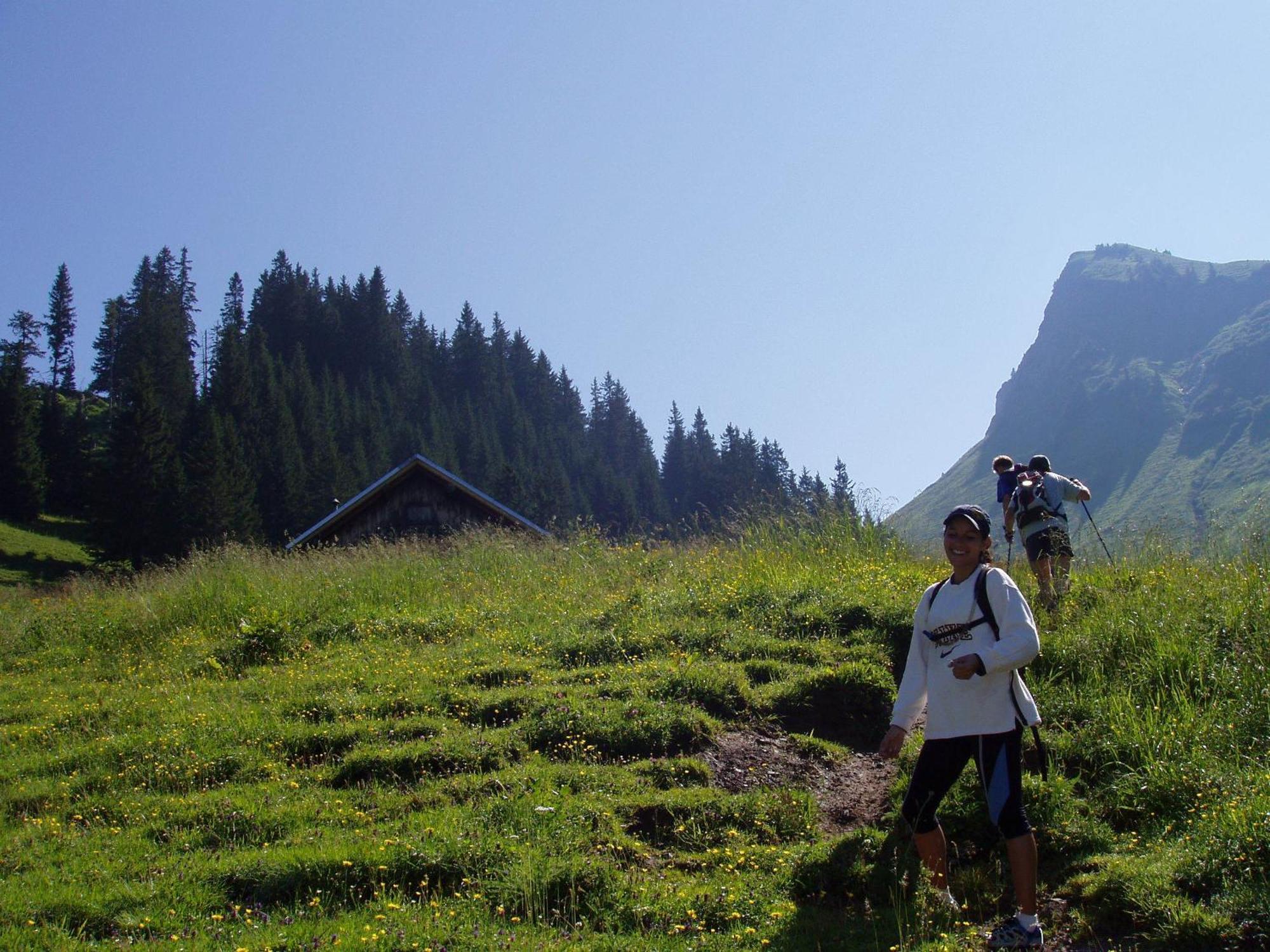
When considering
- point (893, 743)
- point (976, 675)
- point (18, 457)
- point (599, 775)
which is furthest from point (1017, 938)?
point (18, 457)

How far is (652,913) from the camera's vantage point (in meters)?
4.34

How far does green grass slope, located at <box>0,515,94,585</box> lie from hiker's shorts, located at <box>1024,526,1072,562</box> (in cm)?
4689

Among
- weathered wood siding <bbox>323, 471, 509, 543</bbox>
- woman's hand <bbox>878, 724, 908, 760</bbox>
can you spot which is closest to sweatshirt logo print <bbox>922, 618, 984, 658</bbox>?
woman's hand <bbox>878, 724, 908, 760</bbox>

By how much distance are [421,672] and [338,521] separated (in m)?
17.9

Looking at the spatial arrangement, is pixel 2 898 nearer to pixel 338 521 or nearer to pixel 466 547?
pixel 466 547

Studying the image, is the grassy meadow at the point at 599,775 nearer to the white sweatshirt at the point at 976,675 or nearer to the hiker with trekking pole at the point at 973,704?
the hiker with trekking pole at the point at 973,704

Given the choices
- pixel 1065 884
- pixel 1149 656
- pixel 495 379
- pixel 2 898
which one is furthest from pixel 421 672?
pixel 495 379

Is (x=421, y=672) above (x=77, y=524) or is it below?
below

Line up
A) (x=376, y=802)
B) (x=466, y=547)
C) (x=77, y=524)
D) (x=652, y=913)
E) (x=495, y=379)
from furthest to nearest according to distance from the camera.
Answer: (x=495, y=379) → (x=77, y=524) → (x=466, y=547) → (x=376, y=802) → (x=652, y=913)

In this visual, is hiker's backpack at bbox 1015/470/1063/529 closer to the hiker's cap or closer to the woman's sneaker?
the hiker's cap

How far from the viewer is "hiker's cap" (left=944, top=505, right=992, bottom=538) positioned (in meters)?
4.56

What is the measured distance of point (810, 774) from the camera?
6258 millimetres

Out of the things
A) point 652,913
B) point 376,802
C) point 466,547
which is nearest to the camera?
point 652,913

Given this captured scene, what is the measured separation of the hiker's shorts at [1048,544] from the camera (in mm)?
9320
